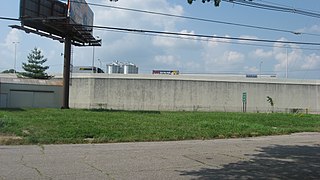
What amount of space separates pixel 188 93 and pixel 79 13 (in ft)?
83.6

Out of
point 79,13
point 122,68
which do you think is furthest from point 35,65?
point 79,13

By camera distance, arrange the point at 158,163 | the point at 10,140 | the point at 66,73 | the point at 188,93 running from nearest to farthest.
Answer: the point at 158,163 → the point at 10,140 → the point at 66,73 → the point at 188,93

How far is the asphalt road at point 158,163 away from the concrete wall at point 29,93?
125 ft

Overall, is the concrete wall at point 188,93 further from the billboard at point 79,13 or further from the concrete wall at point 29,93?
the billboard at point 79,13

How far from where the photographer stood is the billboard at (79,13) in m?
39.5

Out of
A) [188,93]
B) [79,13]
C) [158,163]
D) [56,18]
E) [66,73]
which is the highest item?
[79,13]

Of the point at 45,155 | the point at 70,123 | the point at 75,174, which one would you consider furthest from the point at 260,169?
the point at 70,123

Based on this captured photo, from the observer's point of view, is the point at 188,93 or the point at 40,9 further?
the point at 188,93

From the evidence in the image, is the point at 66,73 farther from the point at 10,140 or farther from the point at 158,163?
the point at 158,163

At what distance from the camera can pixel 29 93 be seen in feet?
171

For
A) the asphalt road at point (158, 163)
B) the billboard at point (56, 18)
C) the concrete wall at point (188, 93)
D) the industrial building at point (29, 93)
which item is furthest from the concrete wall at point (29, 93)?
the asphalt road at point (158, 163)

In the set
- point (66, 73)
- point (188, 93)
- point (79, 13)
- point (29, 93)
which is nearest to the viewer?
point (79, 13)

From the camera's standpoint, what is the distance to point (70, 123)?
2192 cm

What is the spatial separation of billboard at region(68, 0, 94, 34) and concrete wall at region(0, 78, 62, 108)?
36.5ft
